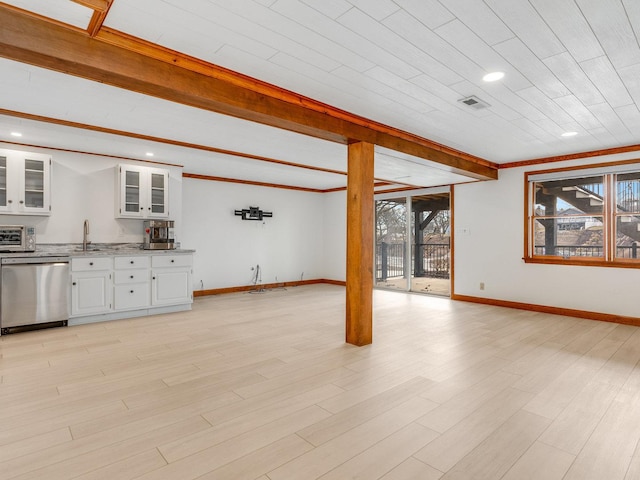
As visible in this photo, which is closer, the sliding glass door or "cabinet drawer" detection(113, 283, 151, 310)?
"cabinet drawer" detection(113, 283, 151, 310)

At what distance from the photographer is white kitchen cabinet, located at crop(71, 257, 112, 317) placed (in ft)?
15.4

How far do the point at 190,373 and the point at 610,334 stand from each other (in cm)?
494

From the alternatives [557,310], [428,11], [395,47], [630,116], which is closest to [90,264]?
[395,47]

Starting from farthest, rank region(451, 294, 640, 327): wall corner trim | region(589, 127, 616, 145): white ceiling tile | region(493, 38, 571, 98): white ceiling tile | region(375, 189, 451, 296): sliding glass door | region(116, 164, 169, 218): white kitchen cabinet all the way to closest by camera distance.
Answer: region(375, 189, 451, 296): sliding glass door, region(116, 164, 169, 218): white kitchen cabinet, region(451, 294, 640, 327): wall corner trim, region(589, 127, 616, 145): white ceiling tile, region(493, 38, 571, 98): white ceiling tile

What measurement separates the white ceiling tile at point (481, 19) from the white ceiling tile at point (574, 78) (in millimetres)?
571

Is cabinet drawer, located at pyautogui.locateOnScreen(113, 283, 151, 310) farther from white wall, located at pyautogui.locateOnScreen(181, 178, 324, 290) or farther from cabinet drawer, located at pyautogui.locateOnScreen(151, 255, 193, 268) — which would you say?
white wall, located at pyautogui.locateOnScreen(181, 178, 324, 290)

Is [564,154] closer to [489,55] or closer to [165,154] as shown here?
[489,55]

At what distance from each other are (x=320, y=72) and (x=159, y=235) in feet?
13.6

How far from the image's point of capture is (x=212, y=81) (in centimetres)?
266

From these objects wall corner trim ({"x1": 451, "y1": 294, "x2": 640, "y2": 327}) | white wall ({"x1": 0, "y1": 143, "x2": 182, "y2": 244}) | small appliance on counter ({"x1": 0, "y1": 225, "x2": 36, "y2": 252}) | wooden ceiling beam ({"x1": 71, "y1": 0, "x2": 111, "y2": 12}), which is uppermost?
wooden ceiling beam ({"x1": 71, "y1": 0, "x2": 111, "y2": 12})

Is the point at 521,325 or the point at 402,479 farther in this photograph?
the point at 521,325

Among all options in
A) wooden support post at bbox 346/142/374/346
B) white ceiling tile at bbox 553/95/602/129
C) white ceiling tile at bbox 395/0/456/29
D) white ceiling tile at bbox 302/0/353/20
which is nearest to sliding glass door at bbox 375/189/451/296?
white ceiling tile at bbox 553/95/602/129

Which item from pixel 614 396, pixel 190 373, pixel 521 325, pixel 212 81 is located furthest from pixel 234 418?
pixel 521 325

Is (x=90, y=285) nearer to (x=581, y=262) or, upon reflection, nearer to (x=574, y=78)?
(x=574, y=78)
